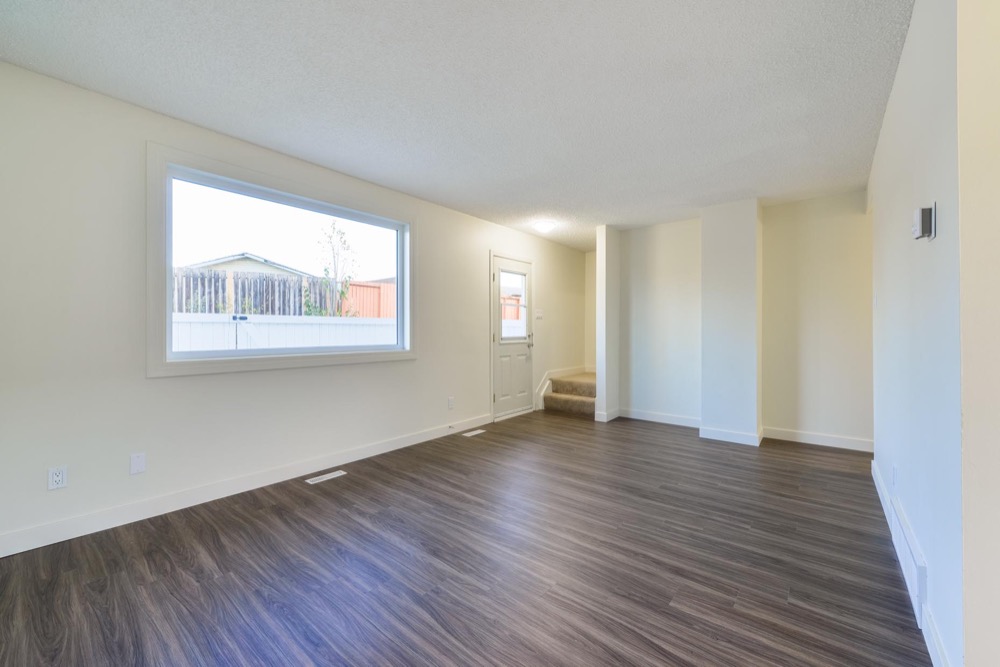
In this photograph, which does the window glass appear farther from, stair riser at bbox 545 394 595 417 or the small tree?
stair riser at bbox 545 394 595 417

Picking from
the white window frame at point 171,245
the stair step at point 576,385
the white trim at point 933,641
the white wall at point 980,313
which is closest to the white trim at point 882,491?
the white trim at point 933,641

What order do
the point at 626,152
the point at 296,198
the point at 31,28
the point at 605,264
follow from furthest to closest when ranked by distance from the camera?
the point at 605,264, the point at 296,198, the point at 626,152, the point at 31,28

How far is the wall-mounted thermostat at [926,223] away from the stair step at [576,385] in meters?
4.24

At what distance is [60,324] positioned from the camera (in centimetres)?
222

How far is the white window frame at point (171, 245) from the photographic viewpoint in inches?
99.4

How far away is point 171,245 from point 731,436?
17.3ft

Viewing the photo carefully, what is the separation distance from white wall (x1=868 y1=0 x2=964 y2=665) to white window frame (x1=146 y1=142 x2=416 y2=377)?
3.66 m

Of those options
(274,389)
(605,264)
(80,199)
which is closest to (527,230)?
(605,264)

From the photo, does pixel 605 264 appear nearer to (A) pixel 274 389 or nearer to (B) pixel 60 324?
(A) pixel 274 389

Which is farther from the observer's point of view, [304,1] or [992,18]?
[304,1]

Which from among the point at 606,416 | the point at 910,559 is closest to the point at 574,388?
the point at 606,416

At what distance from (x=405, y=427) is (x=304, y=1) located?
340 centimetres

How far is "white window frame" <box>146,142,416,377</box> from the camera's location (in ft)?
8.29

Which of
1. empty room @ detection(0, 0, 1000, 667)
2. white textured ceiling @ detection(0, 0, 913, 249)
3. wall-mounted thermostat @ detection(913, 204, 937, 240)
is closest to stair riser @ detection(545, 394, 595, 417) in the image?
empty room @ detection(0, 0, 1000, 667)
